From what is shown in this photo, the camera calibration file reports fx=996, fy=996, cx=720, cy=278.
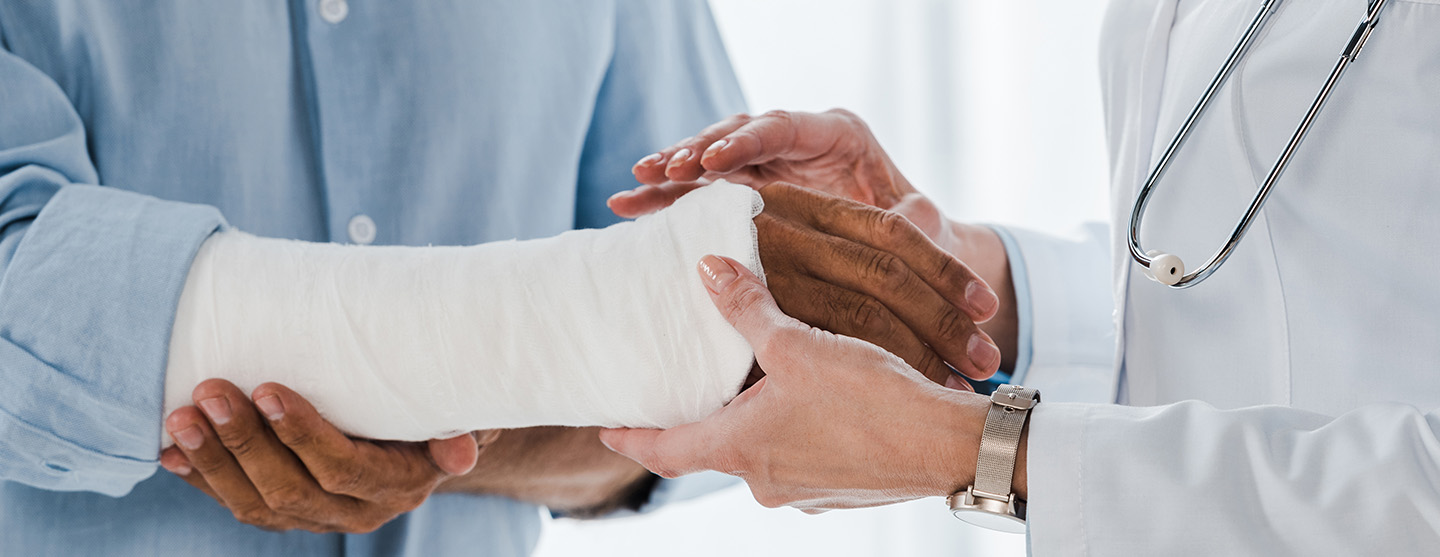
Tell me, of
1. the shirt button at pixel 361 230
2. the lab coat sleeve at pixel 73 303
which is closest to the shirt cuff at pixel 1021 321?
the shirt button at pixel 361 230

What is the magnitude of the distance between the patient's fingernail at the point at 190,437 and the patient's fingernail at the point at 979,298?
0.66m

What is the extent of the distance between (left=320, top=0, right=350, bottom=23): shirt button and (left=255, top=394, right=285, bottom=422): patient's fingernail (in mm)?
384

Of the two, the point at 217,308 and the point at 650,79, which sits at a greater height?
the point at 650,79

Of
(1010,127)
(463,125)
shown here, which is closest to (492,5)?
(463,125)

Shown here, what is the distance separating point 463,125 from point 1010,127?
3.86ft

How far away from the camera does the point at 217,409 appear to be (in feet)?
2.67

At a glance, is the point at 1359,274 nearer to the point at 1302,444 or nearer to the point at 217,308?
the point at 1302,444

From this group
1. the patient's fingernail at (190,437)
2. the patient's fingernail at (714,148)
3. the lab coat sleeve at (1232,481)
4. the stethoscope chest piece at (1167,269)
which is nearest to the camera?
the lab coat sleeve at (1232,481)

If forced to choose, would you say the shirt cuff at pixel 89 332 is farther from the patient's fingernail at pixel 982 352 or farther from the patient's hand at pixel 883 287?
the patient's fingernail at pixel 982 352

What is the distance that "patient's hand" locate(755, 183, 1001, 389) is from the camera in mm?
874

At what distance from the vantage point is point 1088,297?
115 cm

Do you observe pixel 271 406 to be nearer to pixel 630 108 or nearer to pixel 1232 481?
pixel 630 108

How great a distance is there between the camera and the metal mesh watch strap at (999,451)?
2.15 feet

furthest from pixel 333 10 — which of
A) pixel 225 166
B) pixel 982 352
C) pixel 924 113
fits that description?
pixel 924 113
